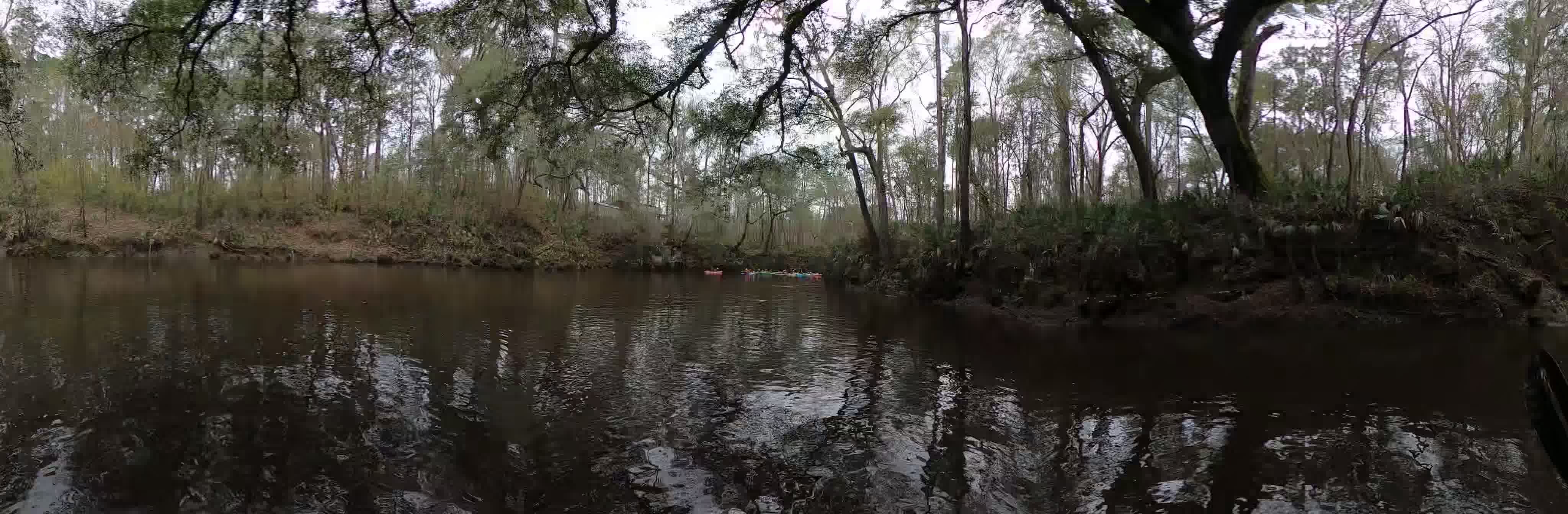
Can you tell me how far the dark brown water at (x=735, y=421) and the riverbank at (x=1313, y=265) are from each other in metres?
1.16

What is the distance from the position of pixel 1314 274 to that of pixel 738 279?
58.0 ft

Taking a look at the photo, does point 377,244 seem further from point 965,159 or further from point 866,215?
point 965,159

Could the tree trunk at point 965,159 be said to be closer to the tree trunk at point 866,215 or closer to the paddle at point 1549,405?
the tree trunk at point 866,215

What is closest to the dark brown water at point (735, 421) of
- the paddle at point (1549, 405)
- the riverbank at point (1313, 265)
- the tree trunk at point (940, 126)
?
the riverbank at point (1313, 265)

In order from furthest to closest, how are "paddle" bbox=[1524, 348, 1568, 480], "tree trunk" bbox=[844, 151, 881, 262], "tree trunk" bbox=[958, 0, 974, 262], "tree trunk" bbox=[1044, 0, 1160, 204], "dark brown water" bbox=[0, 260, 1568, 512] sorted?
"tree trunk" bbox=[844, 151, 881, 262] < "tree trunk" bbox=[958, 0, 974, 262] < "tree trunk" bbox=[1044, 0, 1160, 204] < "dark brown water" bbox=[0, 260, 1568, 512] < "paddle" bbox=[1524, 348, 1568, 480]

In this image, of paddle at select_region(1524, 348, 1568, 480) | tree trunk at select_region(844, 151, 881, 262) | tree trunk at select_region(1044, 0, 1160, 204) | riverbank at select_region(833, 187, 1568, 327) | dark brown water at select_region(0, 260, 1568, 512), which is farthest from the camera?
tree trunk at select_region(844, 151, 881, 262)

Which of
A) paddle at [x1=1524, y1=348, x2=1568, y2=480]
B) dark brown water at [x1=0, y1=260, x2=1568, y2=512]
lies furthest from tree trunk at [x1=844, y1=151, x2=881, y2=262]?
paddle at [x1=1524, y1=348, x2=1568, y2=480]

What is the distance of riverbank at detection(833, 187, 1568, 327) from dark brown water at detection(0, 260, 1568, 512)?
3.81 feet

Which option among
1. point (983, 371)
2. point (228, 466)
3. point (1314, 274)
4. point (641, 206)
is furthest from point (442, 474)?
point (641, 206)

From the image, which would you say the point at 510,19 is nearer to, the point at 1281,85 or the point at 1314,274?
the point at 1314,274

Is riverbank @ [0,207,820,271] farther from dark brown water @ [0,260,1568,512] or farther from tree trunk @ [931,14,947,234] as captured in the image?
dark brown water @ [0,260,1568,512]

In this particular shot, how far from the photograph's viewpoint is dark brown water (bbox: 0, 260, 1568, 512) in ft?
10.3

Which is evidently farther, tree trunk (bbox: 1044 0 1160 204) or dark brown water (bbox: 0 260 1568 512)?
tree trunk (bbox: 1044 0 1160 204)

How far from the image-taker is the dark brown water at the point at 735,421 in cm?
315
